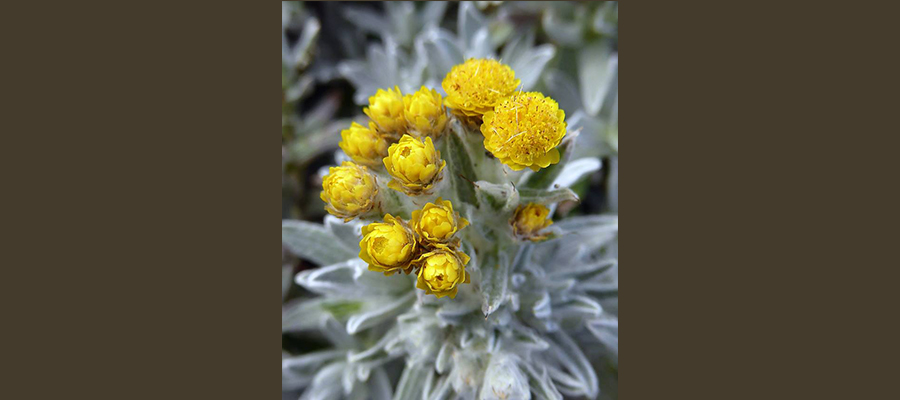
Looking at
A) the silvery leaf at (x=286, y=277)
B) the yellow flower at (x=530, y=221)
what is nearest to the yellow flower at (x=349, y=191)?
the yellow flower at (x=530, y=221)

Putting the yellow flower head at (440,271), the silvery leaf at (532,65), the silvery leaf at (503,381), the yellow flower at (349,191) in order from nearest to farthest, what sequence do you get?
the yellow flower head at (440,271), the yellow flower at (349,191), the silvery leaf at (503,381), the silvery leaf at (532,65)

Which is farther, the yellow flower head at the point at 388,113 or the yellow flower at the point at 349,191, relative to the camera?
the yellow flower head at the point at 388,113

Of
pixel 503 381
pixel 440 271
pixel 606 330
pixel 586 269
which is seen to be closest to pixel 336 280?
pixel 503 381

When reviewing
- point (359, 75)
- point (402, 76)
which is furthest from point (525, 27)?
point (359, 75)

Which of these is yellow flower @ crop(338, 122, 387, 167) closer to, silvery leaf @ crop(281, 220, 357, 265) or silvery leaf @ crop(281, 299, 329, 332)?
silvery leaf @ crop(281, 220, 357, 265)

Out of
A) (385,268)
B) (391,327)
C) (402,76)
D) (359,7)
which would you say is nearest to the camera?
(385,268)

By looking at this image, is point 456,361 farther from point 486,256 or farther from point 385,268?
point 385,268

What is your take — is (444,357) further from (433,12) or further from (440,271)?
(433,12)

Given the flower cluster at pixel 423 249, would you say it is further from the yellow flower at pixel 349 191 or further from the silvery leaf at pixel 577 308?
the silvery leaf at pixel 577 308
